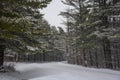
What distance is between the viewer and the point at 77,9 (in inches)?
827

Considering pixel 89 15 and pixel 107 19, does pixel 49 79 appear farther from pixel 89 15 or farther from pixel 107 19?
pixel 107 19

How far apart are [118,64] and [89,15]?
10561 mm

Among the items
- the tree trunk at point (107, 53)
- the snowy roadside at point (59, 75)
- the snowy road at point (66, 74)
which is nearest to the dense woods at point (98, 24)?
the tree trunk at point (107, 53)

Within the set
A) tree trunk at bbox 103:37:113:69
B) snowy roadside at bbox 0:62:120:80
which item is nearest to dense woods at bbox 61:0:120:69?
tree trunk at bbox 103:37:113:69

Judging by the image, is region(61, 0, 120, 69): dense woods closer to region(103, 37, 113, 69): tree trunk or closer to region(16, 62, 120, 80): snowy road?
region(103, 37, 113, 69): tree trunk

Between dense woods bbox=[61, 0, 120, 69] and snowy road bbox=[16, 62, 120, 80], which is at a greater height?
dense woods bbox=[61, 0, 120, 69]

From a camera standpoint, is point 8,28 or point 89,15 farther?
point 89,15

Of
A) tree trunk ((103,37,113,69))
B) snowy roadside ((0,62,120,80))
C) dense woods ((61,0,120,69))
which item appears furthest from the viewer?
tree trunk ((103,37,113,69))

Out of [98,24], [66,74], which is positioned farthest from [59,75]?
[98,24]

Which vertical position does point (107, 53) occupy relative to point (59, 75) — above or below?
above

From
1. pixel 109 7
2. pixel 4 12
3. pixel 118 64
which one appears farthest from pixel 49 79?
pixel 118 64

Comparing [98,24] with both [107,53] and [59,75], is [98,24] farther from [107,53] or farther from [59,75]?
[59,75]

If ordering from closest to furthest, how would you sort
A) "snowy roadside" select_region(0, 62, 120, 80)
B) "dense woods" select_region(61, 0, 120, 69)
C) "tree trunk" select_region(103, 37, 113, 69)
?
1. "snowy roadside" select_region(0, 62, 120, 80)
2. "dense woods" select_region(61, 0, 120, 69)
3. "tree trunk" select_region(103, 37, 113, 69)

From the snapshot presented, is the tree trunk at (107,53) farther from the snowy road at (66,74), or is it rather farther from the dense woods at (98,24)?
the snowy road at (66,74)
